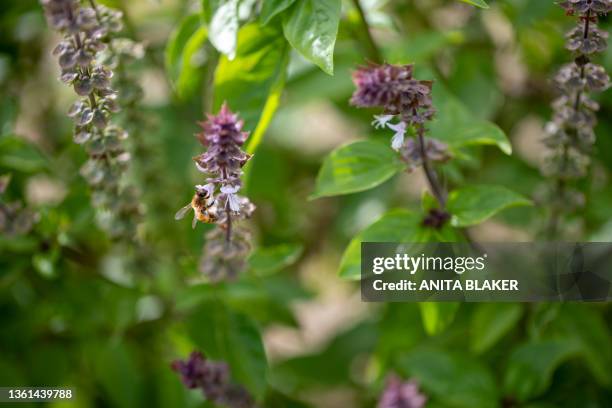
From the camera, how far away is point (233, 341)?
1516 millimetres

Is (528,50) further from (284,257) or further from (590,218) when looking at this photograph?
(284,257)

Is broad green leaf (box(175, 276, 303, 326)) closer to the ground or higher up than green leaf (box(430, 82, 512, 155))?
closer to the ground

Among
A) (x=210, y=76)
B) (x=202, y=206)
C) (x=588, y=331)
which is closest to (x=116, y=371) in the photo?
(x=210, y=76)

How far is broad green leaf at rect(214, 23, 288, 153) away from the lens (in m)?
1.34

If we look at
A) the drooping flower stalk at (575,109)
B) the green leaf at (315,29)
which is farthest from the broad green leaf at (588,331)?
the green leaf at (315,29)

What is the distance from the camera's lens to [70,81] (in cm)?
113

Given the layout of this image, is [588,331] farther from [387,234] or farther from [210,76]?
[210,76]

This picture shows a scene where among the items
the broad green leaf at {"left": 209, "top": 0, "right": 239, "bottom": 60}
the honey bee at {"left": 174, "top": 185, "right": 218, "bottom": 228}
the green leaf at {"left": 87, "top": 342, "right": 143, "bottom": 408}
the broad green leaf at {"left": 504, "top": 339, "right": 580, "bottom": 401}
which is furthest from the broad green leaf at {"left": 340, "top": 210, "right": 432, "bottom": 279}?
the green leaf at {"left": 87, "top": 342, "right": 143, "bottom": 408}

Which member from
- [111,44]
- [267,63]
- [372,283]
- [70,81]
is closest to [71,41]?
[70,81]

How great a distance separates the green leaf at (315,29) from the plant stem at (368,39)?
23 cm

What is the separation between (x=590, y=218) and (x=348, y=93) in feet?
2.40

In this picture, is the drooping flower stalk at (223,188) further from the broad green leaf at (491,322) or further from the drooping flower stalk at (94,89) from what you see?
the broad green leaf at (491,322)

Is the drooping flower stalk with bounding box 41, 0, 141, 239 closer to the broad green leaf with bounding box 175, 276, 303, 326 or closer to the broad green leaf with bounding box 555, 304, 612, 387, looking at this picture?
the broad green leaf with bounding box 175, 276, 303, 326

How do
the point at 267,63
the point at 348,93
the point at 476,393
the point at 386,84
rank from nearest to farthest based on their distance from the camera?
the point at 386,84 → the point at 267,63 → the point at 476,393 → the point at 348,93
